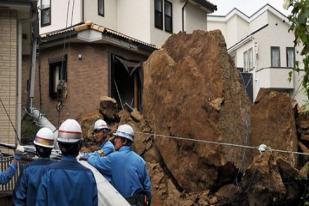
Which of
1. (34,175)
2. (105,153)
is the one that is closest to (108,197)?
(34,175)

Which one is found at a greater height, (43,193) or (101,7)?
(101,7)

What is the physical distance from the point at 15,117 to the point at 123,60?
945 cm

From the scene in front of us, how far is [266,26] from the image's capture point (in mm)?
A: 35312

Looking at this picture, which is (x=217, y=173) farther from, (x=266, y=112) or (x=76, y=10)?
(x=76, y=10)

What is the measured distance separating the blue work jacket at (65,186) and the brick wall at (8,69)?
19.8ft

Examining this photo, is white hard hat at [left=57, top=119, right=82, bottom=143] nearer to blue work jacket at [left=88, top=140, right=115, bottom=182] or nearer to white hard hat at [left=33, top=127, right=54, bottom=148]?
white hard hat at [left=33, top=127, right=54, bottom=148]

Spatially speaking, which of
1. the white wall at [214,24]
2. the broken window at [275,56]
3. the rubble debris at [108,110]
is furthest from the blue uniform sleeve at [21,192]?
the white wall at [214,24]

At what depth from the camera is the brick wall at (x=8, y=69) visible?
1016 cm

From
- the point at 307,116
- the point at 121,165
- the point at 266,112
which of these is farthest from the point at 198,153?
the point at 121,165

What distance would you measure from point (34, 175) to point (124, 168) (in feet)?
5.35

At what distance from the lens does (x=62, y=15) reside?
→ 2170 cm

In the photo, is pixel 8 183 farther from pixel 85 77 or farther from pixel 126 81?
pixel 126 81

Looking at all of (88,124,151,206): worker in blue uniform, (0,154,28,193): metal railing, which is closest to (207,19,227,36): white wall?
(0,154,28,193): metal railing

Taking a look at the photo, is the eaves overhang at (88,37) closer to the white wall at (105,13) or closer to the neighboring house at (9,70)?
the white wall at (105,13)
